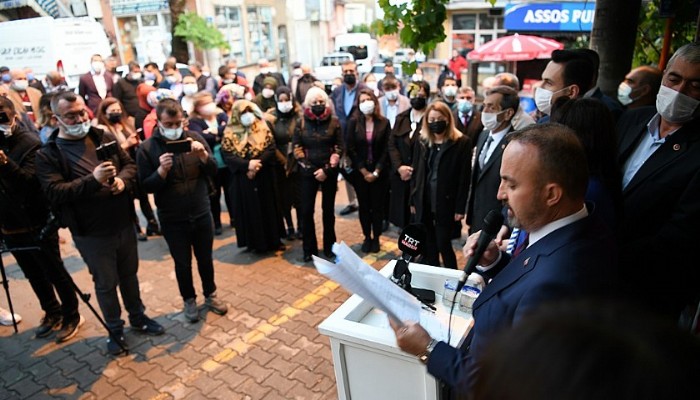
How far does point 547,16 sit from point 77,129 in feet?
52.0

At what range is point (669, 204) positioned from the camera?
244 cm

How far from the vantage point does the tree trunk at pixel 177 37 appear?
14.1 meters

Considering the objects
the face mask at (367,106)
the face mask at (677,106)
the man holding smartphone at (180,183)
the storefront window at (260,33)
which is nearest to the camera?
the face mask at (677,106)

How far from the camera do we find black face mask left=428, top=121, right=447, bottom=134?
4480 mm

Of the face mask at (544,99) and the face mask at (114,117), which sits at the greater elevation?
the face mask at (544,99)

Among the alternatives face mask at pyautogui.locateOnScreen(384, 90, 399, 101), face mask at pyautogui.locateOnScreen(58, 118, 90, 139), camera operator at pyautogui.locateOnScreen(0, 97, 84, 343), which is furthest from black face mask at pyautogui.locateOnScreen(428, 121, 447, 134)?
camera operator at pyautogui.locateOnScreen(0, 97, 84, 343)

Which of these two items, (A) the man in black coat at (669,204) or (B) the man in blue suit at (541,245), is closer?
(B) the man in blue suit at (541,245)

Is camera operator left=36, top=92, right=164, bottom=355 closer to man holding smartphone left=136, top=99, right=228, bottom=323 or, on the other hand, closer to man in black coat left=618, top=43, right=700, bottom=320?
man holding smartphone left=136, top=99, right=228, bottom=323

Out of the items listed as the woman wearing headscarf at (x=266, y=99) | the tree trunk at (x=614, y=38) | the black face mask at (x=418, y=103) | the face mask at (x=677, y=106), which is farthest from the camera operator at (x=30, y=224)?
the tree trunk at (x=614, y=38)

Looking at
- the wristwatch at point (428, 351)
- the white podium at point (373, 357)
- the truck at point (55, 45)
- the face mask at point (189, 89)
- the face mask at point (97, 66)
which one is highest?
the truck at point (55, 45)

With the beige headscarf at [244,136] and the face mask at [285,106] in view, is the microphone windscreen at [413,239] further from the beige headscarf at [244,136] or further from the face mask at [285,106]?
the face mask at [285,106]

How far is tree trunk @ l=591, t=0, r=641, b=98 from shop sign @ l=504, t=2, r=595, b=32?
12.0m

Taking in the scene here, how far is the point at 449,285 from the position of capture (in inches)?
98.1

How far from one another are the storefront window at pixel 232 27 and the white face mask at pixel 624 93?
22.0 meters
